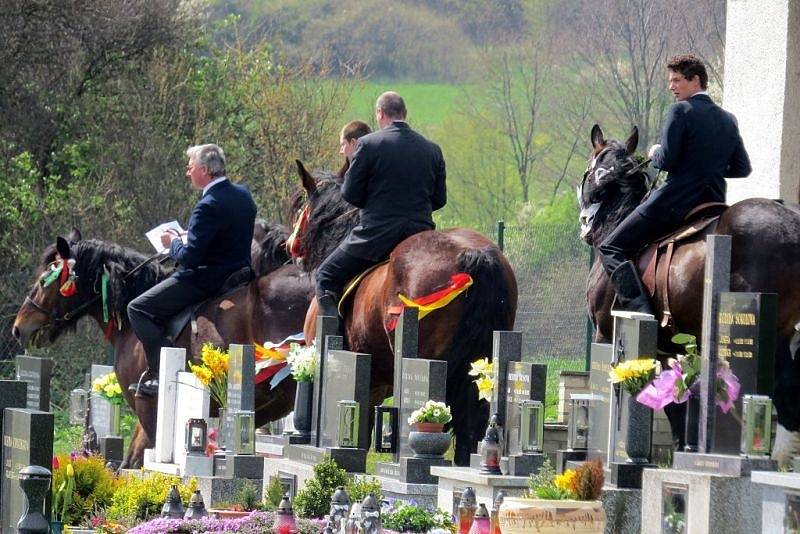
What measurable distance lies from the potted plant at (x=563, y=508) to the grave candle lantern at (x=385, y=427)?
3.13 meters

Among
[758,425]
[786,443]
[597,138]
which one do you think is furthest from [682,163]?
[758,425]

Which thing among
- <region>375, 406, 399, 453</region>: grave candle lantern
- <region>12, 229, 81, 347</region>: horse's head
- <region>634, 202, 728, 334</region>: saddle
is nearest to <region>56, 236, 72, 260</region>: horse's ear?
<region>12, 229, 81, 347</region>: horse's head

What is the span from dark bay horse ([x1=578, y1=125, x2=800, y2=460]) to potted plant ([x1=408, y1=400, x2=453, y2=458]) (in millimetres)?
1480

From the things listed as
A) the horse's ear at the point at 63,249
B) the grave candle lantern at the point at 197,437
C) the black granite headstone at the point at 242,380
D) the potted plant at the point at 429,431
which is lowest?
the grave candle lantern at the point at 197,437

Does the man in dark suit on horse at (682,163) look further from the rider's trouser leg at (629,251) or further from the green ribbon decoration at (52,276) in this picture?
the green ribbon decoration at (52,276)

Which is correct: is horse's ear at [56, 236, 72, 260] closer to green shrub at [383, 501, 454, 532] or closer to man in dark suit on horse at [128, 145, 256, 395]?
man in dark suit on horse at [128, 145, 256, 395]

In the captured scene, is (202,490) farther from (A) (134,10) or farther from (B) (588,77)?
(B) (588,77)

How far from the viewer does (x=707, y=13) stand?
28.3 m

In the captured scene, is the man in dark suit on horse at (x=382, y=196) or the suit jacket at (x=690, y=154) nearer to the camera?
the suit jacket at (x=690, y=154)

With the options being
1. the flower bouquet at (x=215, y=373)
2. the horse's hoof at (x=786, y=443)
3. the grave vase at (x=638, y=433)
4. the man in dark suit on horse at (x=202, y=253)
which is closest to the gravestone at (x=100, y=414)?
the man in dark suit on horse at (x=202, y=253)

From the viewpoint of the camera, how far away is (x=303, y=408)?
13.2m

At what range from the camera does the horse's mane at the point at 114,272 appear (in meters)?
15.3

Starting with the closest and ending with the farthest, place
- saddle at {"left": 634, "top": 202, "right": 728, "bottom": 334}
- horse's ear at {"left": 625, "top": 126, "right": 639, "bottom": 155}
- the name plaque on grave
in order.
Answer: the name plaque on grave, saddle at {"left": 634, "top": 202, "right": 728, "bottom": 334}, horse's ear at {"left": 625, "top": 126, "right": 639, "bottom": 155}

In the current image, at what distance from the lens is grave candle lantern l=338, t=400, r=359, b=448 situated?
11930mm
